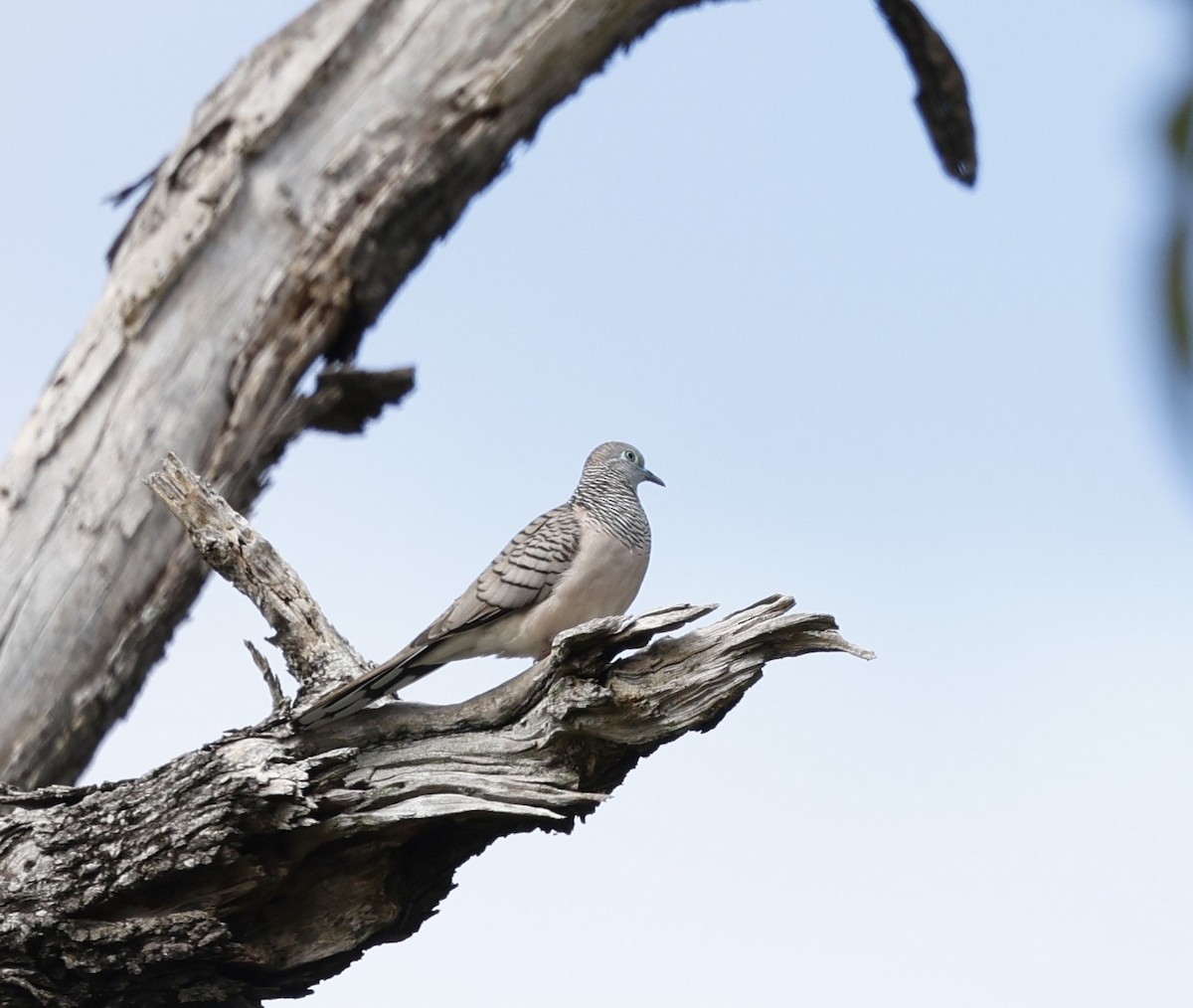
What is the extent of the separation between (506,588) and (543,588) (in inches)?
5.7

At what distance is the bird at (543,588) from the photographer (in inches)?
194

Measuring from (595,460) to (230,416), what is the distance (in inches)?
70.1

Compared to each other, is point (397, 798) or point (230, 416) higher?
point (230, 416)

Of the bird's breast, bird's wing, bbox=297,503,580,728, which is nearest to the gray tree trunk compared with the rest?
bird's wing, bbox=297,503,580,728

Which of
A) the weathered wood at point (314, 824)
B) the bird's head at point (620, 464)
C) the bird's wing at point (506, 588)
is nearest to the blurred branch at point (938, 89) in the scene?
the bird's head at point (620, 464)

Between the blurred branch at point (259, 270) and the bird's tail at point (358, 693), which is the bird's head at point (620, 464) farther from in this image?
the bird's tail at point (358, 693)

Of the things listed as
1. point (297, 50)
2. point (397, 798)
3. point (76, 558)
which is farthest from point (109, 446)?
point (397, 798)

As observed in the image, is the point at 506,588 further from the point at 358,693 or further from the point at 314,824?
the point at 314,824

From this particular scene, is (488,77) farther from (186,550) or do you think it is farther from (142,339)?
(186,550)

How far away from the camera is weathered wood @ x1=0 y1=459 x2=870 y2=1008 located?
3.90 m

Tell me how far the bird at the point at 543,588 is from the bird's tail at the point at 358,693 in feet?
0.31

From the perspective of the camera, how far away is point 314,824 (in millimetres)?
3904

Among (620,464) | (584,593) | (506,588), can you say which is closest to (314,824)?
(506,588)

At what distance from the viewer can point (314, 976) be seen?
416 centimetres
